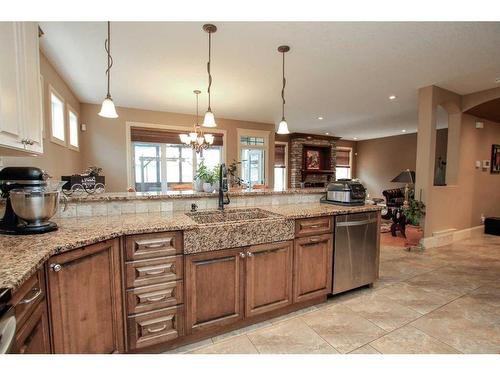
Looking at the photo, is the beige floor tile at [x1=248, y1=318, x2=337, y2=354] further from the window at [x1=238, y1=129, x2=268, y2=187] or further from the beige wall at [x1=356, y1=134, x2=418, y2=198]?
the beige wall at [x1=356, y1=134, x2=418, y2=198]

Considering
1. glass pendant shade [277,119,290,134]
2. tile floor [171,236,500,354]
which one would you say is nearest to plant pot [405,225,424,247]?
tile floor [171,236,500,354]

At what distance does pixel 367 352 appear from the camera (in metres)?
1.61

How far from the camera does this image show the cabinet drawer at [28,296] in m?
0.83

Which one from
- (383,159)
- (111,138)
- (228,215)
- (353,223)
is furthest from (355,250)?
(383,159)

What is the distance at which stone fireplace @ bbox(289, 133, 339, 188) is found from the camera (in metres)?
8.41

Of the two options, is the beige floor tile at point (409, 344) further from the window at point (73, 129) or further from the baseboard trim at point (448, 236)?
the window at point (73, 129)

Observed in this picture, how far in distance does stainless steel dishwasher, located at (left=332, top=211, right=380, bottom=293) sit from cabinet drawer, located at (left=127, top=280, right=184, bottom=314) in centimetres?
142

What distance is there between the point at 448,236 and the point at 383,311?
3.17 m

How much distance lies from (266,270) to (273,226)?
1.16 ft

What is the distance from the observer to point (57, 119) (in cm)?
363

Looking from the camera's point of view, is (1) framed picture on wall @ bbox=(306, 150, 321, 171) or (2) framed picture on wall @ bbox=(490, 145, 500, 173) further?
(1) framed picture on wall @ bbox=(306, 150, 321, 171)
